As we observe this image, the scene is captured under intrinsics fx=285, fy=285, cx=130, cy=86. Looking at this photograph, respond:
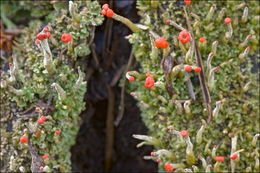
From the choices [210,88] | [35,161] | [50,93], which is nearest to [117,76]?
[50,93]

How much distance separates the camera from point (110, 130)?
2605 mm

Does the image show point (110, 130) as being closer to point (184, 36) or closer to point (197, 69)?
point (197, 69)

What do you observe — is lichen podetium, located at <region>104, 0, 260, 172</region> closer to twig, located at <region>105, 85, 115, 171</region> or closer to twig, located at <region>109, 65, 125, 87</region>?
twig, located at <region>109, 65, 125, 87</region>

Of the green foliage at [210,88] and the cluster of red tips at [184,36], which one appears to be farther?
the green foliage at [210,88]

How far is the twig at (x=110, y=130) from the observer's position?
251 centimetres

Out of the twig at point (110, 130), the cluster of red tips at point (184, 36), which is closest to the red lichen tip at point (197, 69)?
the cluster of red tips at point (184, 36)

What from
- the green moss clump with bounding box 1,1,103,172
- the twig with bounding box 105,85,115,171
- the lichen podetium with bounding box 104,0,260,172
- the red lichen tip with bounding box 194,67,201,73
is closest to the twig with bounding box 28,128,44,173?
the green moss clump with bounding box 1,1,103,172

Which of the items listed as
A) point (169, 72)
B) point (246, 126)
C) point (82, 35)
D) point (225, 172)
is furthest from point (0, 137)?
point (246, 126)

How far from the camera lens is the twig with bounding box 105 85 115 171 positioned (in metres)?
2.51

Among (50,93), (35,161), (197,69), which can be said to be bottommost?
(35,161)

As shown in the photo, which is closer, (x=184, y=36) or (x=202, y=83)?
(x=184, y=36)

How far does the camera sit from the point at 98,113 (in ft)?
8.45

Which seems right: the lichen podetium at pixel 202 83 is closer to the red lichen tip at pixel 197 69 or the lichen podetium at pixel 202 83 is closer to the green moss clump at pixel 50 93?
the red lichen tip at pixel 197 69

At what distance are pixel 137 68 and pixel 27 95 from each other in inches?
34.5
